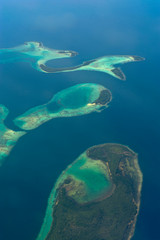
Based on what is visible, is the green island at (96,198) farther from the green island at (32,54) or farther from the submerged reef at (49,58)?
the green island at (32,54)

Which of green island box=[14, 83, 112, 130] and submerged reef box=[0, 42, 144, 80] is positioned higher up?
submerged reef box=[0, 42, 144, 80]

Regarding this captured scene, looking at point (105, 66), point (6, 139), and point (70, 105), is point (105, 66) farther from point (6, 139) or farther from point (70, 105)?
point (6, 139)

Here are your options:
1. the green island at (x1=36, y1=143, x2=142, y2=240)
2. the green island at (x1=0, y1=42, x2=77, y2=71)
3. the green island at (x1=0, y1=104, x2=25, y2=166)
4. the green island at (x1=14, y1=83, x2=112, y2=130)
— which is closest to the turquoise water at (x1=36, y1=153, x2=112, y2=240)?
the green island at (x1=36, y1=143, x2=142, y2=240)

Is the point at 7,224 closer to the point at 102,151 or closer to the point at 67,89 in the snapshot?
the point at 102,151

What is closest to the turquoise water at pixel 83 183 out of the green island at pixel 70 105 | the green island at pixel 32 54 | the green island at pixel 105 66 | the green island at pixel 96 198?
the green island at pixel 96 198

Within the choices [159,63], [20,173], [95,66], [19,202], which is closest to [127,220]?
[19,202]

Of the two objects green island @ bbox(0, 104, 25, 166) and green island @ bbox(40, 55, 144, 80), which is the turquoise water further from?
green island @ bbox(40, 55, 144, 80)
